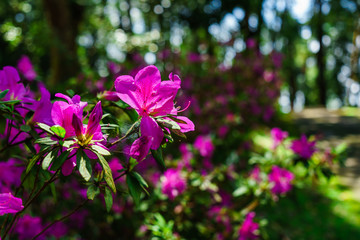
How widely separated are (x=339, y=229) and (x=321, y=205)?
67 centimetres

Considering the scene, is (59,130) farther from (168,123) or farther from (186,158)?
(186,158)

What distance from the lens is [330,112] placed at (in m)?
11.0

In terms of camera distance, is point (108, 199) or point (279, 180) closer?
point (108, 199)

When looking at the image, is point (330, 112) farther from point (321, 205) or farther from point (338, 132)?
point (321, 205)

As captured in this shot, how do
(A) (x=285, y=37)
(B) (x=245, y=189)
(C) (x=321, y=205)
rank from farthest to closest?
(A) (x=285, y=37) < (C) (x=321, y=205) < (B) (x=245, y=189)

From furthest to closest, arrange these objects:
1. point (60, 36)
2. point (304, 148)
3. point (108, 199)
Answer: point (60, 36) → point (304, 148) → point (108, 199)

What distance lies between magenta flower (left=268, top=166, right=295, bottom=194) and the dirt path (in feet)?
10.2

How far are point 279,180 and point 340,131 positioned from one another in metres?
6.58

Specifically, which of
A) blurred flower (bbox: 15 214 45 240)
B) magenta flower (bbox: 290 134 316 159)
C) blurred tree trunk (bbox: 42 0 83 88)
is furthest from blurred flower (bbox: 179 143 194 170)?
blurred tree trunk (bbox: 42 0 83 88)

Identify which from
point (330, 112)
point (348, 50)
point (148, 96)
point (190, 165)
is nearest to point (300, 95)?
point (348, 50)

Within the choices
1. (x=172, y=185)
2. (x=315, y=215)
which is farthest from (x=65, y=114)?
(x=315, y=215)

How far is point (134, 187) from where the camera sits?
0.87 m

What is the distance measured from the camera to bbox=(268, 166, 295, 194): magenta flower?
88.6 inches

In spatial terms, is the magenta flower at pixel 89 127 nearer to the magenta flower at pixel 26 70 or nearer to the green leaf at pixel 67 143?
the green leaf at pixel 67 143
